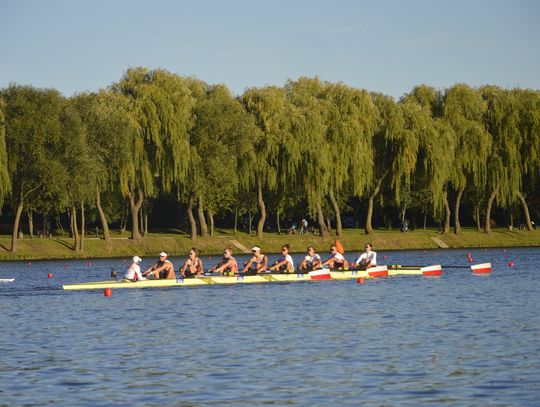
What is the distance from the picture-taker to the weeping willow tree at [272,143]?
283ft

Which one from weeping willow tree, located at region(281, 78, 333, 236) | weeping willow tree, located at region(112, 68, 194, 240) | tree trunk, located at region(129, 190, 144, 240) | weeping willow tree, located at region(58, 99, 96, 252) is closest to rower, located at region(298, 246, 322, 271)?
weeping willow tree, located at region(58, 99, 96, 252)

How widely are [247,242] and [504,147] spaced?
76.0ft

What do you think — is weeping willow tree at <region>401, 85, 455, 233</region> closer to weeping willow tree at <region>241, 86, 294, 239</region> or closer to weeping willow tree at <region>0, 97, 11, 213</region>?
weeping willow tree at <region>241, 86, 294, 239</region>

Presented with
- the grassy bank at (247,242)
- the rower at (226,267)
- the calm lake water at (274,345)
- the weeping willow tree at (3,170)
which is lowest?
the calm lake water at (274,345)

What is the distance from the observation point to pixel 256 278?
1955 inches

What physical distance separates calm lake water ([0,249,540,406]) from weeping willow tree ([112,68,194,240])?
3125 centimetres

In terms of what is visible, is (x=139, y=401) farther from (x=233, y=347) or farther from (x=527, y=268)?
(x=527, y=268)

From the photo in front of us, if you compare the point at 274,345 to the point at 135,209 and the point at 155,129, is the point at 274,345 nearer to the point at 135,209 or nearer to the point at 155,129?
the point at 155,129

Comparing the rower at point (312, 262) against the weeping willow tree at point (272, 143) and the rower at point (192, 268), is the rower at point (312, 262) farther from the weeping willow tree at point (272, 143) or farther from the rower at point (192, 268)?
the weeping willow tree at point (272, 143)

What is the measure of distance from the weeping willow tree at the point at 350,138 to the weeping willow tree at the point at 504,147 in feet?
38.1

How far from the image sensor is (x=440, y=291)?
46.6 metres

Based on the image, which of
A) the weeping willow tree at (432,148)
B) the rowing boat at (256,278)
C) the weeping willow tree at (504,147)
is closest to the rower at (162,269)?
the rowing boat at (256,278)

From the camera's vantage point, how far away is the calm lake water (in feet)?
72.8

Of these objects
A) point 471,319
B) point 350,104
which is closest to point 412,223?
point 350,104
